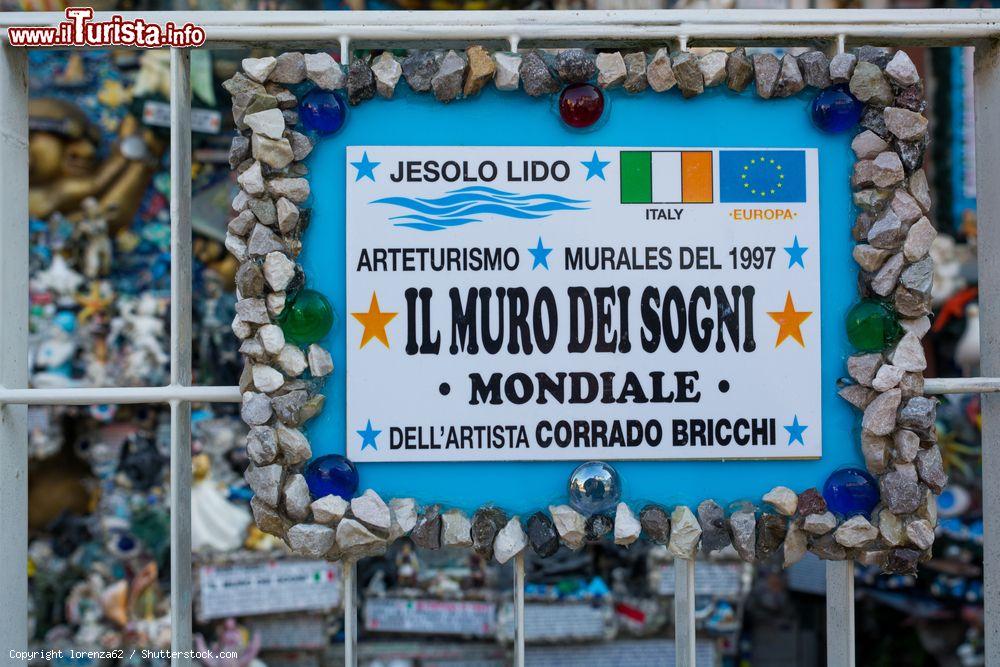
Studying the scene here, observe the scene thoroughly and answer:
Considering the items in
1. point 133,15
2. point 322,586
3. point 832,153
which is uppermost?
point 133,15

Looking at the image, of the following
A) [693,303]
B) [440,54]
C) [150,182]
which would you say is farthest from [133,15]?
[150,182]

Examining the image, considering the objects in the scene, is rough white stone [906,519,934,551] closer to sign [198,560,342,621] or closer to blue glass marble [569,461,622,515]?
blue glass marble [569,461,622,515]

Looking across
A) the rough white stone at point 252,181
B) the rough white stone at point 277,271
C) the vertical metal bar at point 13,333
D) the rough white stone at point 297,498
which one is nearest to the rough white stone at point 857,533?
the rough white stone at point 297,498

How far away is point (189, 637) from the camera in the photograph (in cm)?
144

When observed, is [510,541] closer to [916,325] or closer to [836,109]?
[916,325]

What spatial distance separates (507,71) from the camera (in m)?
1.36

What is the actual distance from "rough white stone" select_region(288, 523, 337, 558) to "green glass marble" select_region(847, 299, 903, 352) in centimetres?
91

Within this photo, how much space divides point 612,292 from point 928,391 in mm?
547

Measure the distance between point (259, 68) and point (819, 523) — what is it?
1158 mm

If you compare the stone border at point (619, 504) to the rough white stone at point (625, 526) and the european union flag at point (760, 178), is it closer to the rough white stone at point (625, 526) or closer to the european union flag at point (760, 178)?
the rough white stone at point (625, 526)

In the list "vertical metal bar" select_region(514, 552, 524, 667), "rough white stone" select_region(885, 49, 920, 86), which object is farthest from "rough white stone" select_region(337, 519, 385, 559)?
"rough white stone" select_region(885, 49, 920, 86)

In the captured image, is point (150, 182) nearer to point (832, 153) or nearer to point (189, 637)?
point (189, 637)

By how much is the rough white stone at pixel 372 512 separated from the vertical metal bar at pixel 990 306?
1018 mm

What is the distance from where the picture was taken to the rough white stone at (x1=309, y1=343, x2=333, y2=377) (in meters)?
1.34
